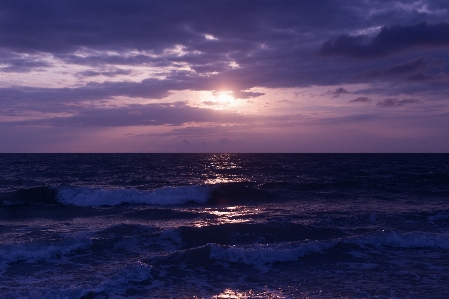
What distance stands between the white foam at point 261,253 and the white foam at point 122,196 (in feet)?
44.6

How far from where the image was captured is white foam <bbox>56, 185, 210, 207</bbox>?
1023 inches

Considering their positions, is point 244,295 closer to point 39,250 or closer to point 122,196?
point 39,250

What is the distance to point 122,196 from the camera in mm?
26594

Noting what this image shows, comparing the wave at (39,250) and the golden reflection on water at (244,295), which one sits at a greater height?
the wave at (39,250)

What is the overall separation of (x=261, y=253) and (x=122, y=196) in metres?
16.0

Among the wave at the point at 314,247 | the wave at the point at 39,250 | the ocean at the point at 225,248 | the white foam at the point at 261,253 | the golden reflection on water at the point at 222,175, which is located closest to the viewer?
the ocean at the point at 225,248

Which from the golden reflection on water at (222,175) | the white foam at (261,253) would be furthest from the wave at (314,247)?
the golden reflection on water at (222,175)

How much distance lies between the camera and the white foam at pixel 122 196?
2598cm

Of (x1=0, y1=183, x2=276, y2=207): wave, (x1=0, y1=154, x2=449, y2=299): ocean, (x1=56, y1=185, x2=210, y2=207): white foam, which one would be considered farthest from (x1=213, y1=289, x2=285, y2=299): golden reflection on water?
(x1=56, y1=185, x2=210, y2=207): white foam

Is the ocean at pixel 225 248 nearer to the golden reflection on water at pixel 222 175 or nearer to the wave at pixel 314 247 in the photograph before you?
the wave at pixel 314 247

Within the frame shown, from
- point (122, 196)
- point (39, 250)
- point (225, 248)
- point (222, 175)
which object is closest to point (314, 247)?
point (225, 248)

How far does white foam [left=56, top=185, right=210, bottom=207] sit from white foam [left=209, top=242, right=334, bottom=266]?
1361 cm

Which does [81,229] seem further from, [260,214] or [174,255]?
[260,214]

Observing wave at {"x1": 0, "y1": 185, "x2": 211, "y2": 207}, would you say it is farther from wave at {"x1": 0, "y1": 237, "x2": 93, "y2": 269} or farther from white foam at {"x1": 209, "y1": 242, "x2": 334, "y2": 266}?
white foam at {"x1": 209, "y1": 242, "x2": 334, "y2": 266}
